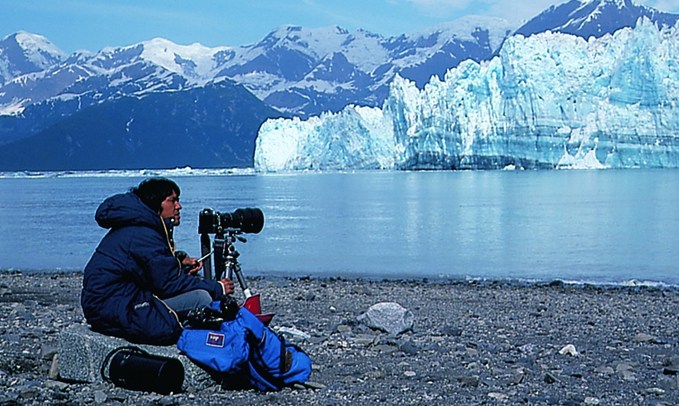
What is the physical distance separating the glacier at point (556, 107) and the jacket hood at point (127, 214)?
53.3m

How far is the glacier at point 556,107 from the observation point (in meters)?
54.6

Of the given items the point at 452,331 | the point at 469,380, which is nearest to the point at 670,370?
the point at 469,380

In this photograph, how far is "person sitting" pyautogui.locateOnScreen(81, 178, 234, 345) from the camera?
440 cm

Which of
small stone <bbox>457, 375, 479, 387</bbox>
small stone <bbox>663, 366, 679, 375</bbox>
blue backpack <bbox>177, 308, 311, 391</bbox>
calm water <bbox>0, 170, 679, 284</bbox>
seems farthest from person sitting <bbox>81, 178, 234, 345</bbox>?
calm water <bbox>0, 170, 679, 284</bbox>

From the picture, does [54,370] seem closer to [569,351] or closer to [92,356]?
[92,356]

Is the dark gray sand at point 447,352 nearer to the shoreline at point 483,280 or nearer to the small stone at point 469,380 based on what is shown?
the small stone at point 469,380

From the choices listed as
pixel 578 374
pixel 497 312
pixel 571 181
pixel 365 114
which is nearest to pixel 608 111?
pixel 571 181

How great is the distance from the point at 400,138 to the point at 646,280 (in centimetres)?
5099

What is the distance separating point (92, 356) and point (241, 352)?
0.82 meters

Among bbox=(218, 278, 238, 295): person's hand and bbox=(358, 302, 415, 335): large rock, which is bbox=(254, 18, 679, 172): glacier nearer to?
bbox=(358, 302, 415, 335): large rock

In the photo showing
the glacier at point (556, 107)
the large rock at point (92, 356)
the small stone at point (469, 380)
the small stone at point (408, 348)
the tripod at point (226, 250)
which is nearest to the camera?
the large rock at point (92, 356)

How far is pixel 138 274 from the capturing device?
441 cm

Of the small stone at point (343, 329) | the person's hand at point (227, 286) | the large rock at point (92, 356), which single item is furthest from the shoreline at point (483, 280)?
the large rock at point (92, 356)

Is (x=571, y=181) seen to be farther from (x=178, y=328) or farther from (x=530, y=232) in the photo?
(x=178, y=328)
